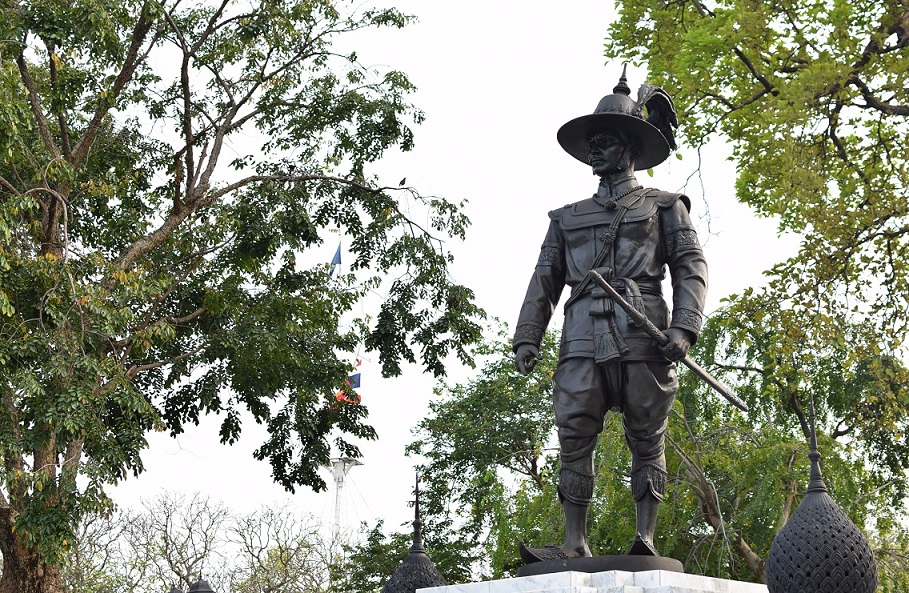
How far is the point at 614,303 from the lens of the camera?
5930 mm

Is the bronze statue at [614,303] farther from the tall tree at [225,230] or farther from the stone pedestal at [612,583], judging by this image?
the tall tree at [225,230]

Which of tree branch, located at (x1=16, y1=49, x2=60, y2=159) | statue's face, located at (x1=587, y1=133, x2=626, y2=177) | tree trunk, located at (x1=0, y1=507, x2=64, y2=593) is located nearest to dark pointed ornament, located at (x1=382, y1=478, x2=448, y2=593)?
statue's face, located at (x1=587, y1=133, x2=626, y2=177)

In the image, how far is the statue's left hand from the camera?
18.8 feet

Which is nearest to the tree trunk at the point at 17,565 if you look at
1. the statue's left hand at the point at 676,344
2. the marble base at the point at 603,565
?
the marble base at the point at 603,565

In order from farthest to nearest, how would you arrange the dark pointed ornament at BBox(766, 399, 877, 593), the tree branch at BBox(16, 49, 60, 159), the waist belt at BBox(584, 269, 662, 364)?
the tree branch at BBox(16, 49, 60, 159), the waist belt at BBox(584, 269, 662, 364), the dark pointed ornament at BBox(766, 399, 877, 593)

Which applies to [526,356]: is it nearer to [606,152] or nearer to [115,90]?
[606,152]

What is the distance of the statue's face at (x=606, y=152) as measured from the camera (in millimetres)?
6281

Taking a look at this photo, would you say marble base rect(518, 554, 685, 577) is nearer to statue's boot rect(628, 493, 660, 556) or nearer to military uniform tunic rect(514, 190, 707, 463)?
statue's boot rect(628, 493, 660, 556)

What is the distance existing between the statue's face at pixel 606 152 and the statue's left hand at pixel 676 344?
101 centimetres

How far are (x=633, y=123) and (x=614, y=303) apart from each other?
100cm

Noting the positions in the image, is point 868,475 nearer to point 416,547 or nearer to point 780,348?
point 780,348

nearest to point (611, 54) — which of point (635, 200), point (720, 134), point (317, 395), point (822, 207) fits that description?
point (720, 134)

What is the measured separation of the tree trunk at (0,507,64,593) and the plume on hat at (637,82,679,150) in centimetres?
994

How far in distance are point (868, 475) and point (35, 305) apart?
12.9 meters
